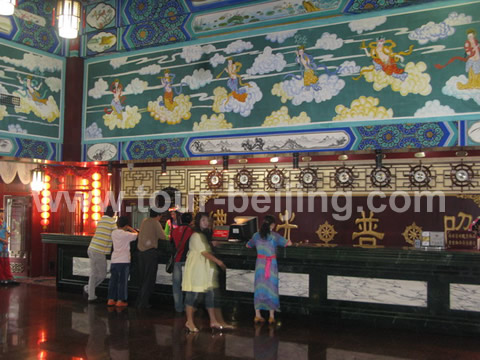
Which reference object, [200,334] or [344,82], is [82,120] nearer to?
[344,82]

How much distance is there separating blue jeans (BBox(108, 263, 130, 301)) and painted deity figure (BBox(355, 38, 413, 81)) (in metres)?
4.68

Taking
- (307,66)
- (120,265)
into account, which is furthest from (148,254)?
(307,66)

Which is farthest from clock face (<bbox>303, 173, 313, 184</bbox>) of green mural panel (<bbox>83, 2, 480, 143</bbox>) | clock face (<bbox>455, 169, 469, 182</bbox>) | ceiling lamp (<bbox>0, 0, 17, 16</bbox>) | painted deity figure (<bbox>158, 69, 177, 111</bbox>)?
ceiling lamp (<bbox>0, 0, 17, 16</bbox>)

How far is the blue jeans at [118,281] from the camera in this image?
24.7ft

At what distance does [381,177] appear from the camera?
29.2 ft

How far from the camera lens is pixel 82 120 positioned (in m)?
9.98

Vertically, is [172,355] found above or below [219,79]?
below

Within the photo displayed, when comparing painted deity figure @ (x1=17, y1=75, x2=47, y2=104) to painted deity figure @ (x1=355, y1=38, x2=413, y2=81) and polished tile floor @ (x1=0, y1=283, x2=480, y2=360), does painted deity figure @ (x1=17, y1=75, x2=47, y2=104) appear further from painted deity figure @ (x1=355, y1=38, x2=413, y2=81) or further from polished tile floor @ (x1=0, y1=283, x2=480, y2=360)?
painted deity figure @ (x1=355, y1=38, x2=413, y2=81)

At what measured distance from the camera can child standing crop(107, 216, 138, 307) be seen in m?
7.46

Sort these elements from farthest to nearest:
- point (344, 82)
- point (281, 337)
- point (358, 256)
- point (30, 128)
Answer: point (30, 128)
point (344, 82)
point (358, 256)
point (281, 337)

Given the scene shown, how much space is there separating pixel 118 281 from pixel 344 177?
4200mm

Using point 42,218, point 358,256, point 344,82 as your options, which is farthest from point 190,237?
point 42,218

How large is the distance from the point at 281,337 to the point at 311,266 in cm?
117

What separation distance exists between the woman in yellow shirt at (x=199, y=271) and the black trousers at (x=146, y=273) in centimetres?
161
